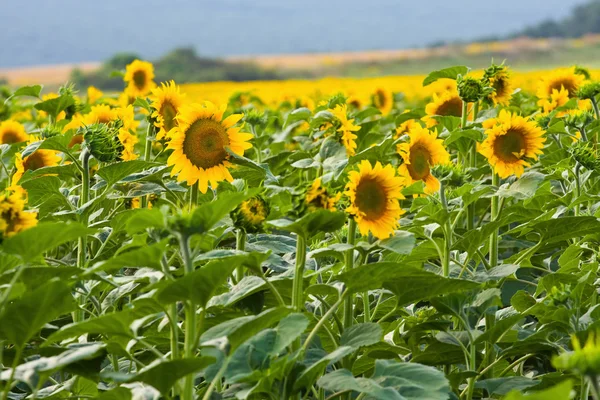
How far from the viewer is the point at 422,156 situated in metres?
2.45

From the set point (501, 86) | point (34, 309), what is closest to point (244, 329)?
point (34, 309)

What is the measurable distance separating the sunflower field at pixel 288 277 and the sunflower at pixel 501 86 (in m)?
0.01

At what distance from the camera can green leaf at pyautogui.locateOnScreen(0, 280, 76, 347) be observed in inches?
61.1

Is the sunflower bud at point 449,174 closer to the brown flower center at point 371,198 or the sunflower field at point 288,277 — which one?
the sunflower field at point 288,277

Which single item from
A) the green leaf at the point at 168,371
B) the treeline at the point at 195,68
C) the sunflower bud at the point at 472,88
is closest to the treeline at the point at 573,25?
the treeline at the point at 195,68

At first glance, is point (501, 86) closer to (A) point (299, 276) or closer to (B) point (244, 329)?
(A) point (299, 276)

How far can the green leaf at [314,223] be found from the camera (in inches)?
65.7

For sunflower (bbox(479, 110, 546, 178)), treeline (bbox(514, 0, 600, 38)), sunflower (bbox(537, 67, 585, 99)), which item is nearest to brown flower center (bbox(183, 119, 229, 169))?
sunflower (bbox(479, 110, 546, 178))

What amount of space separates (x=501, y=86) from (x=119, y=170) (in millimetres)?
1516

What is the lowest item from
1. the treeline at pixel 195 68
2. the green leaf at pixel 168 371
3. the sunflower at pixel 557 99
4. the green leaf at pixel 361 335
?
the treeline at pixel 195 68

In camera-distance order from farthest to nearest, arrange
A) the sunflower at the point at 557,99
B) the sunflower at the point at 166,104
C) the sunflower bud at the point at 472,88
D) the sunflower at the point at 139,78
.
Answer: the sunflower at the point at 139,78 → the sunflower at the point at 557,99 → the sunflower bud at the point at 472,88 → the sunflower at the point at 166,104

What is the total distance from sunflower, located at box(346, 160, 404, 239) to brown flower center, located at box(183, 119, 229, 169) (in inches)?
14.3

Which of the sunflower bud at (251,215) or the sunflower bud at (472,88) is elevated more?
the sunflower bud at (472,88)

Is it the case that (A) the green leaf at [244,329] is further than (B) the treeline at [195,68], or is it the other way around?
(B) the treeline at [195,68]
